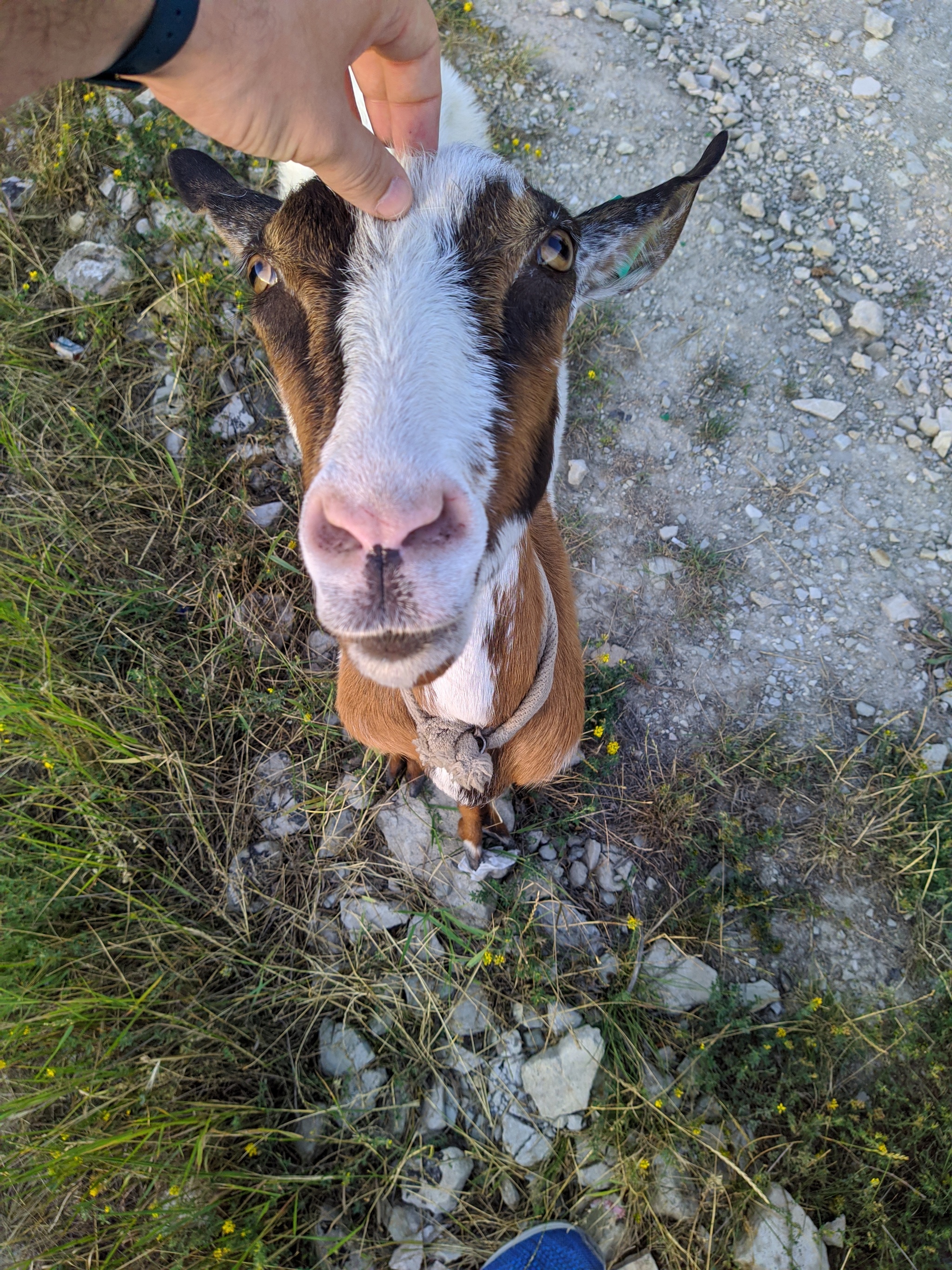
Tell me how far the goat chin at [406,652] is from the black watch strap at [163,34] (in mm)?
1383

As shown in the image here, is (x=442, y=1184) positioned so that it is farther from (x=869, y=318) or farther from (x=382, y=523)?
(x=869, y=318)

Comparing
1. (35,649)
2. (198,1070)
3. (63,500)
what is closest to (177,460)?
(63,500)

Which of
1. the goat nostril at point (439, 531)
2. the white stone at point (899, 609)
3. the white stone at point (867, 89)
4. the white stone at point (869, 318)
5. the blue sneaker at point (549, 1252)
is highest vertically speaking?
the white stone at point (867, 89)

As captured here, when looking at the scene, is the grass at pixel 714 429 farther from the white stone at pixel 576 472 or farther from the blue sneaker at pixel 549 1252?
the blue sneaker at pixel 549 1252

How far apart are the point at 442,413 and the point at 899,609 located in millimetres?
3300

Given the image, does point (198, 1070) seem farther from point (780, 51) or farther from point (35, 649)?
point (780, 51)

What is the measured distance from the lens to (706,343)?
404 cm

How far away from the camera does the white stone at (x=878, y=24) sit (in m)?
4.24

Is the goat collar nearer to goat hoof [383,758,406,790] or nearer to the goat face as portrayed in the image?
the goat face

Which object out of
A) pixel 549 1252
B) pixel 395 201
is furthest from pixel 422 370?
pixel 549 1252

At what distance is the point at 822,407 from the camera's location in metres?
3.90

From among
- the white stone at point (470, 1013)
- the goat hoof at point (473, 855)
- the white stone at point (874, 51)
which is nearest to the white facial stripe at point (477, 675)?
the goat hoof at point (473, 855)

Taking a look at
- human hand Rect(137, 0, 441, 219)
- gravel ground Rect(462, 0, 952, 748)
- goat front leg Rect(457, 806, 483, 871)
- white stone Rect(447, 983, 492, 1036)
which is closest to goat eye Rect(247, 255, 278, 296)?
human hand Rect(137, 0, 441, 219)

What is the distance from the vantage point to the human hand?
1498 mm
